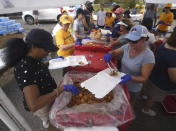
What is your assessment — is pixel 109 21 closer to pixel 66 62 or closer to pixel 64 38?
pixel 64 38

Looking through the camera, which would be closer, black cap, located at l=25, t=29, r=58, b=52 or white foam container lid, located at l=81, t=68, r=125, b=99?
black cap, located at l=25, t=29, r=58, b=52

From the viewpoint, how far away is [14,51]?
1002mm

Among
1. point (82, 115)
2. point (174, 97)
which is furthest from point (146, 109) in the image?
point (82, 115)

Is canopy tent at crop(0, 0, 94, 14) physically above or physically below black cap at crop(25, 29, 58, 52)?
above

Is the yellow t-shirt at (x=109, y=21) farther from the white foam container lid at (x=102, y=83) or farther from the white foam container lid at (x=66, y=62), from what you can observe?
the white foam container lid at (x=102, y=83)

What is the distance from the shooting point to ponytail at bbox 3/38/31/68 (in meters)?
0.99

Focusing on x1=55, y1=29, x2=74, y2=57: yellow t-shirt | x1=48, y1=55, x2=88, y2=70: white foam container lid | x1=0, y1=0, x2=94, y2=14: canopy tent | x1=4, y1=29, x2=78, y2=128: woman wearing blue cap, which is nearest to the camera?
x1=0, y1=0, x2=94, y2=14: canopy tent

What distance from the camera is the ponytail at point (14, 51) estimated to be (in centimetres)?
99

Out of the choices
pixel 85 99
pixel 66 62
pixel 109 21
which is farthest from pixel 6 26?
pixel 109 21

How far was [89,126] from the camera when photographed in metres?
1.05

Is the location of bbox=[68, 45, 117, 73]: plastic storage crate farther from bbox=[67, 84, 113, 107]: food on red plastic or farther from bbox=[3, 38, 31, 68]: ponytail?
bbox=[3, 38, 31, 68]: ponytail

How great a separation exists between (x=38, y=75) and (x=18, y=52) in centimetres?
27

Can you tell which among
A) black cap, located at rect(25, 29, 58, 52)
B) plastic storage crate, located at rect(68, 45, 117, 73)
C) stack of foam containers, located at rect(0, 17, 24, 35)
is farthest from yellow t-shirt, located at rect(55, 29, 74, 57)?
stack of foam containers, located at rect(0, 17, 24, 35)

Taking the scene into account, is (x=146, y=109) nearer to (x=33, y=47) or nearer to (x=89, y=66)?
(x=89, y=66)
